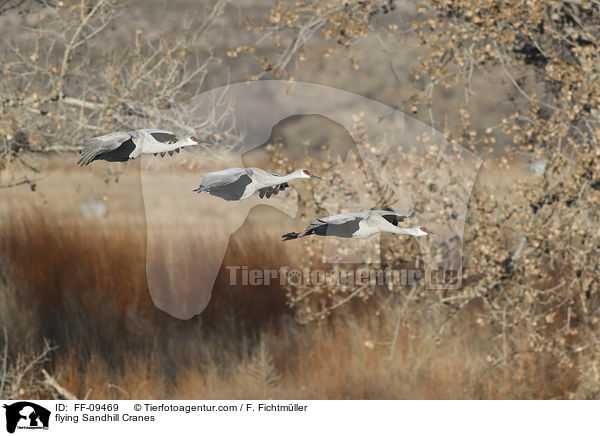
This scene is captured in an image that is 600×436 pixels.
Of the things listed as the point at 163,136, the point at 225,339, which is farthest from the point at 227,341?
the point at 163,136

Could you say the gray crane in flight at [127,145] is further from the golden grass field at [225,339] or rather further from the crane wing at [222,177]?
the golden grass field at [225,339]

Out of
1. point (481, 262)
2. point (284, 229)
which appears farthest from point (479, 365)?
point (284, 229)

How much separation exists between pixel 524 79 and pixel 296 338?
1.96 m

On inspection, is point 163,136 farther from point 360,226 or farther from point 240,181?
point 360,226

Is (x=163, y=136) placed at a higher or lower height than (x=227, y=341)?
higher

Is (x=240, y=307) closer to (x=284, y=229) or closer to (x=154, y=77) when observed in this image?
(x=284, y=229)

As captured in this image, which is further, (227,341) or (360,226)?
(227,341)

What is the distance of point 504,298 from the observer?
4152mm

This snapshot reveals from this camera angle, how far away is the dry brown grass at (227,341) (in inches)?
166

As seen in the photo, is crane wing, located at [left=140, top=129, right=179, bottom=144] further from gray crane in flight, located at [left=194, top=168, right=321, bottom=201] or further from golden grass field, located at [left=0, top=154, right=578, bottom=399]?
golden grass field, located at [left=0, top=154, right=578, bottom=399]

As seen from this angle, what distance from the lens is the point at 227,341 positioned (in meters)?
4.46
